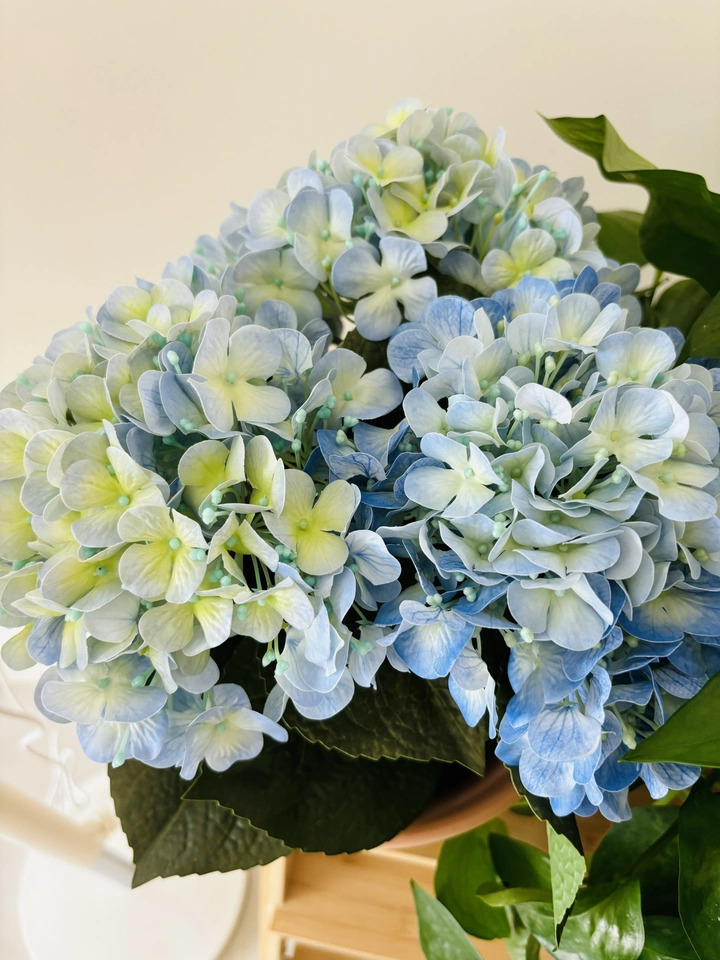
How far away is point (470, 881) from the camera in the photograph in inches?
14.5

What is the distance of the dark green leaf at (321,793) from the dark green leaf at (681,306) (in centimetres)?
25

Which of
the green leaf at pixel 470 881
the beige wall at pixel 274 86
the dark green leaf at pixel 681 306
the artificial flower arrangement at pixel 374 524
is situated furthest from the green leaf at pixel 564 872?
the beige wall at pixel 274 86

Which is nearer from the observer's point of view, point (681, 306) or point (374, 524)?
point (374, 524)

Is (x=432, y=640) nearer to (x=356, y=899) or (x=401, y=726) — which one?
(x=401, y=726)

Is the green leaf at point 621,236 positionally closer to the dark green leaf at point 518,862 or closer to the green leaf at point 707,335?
the green leaf at point 707,335

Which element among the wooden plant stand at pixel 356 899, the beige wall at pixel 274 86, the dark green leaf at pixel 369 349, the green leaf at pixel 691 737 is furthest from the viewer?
the beige wall at pixel 274 86

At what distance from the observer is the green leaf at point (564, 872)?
0.24 m

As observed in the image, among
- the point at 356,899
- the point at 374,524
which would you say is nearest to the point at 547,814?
the point at 374,524

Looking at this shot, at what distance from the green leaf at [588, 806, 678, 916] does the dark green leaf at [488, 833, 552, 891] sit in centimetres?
3

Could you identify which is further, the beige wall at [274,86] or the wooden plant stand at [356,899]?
the beige wall at [274,86]

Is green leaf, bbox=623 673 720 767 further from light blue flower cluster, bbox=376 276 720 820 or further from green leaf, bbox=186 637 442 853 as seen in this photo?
green leaf, bbox=186 637 442 853

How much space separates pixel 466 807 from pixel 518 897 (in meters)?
0.05

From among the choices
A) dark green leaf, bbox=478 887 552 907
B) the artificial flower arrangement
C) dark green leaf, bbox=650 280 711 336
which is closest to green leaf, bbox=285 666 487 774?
the artificial flower arrangement

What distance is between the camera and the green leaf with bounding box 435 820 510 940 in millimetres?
350
